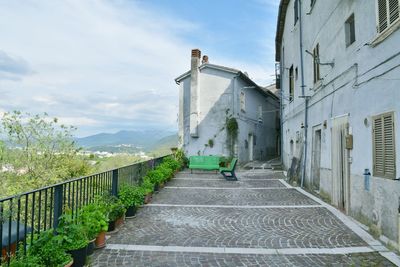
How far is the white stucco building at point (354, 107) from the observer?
5.14 m

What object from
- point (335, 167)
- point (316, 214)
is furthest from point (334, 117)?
point (316, 214)

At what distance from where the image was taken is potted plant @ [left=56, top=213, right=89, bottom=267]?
4.07 metres

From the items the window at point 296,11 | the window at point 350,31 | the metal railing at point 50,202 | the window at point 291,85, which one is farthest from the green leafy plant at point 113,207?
the window at point 296,11

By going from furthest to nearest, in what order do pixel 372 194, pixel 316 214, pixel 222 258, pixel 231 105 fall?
1. pixel 231 105
2. pixel 316 214
3. pixel 372 194
4. pixel 222 258

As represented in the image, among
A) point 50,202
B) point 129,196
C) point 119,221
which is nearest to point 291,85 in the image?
point 129,196

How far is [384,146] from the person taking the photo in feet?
17.8

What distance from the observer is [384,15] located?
5367 millimetres

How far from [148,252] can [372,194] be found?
4.35 meters

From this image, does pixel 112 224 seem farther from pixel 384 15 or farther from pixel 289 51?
pixel 289 51

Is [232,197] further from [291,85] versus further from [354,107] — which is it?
[291,85]

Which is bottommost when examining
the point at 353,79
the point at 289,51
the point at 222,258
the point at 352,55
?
the point at 222,258

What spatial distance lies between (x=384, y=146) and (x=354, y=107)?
160 centimetres

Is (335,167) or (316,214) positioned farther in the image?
(335,167)

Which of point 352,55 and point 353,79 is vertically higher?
point 352,55
